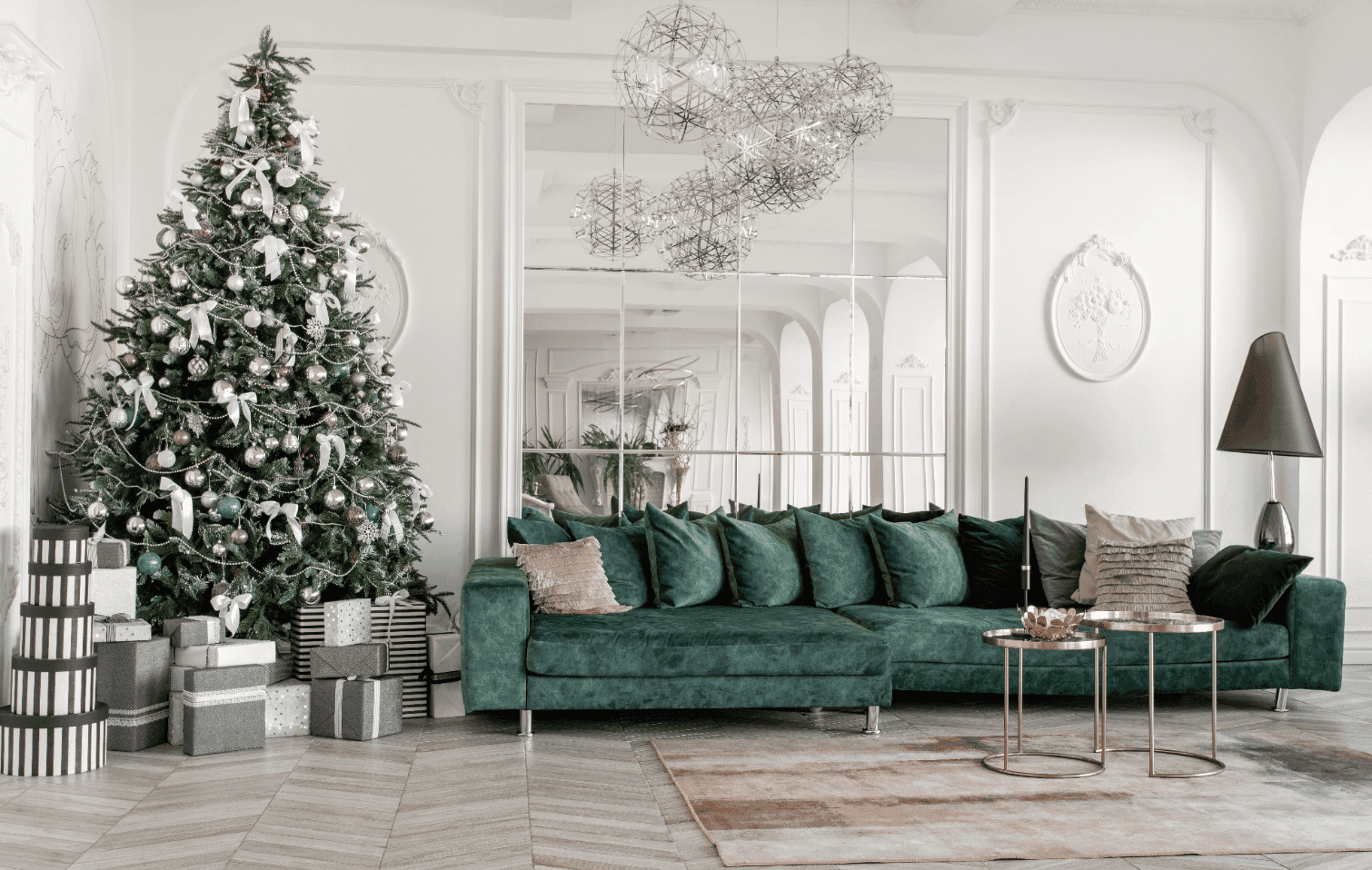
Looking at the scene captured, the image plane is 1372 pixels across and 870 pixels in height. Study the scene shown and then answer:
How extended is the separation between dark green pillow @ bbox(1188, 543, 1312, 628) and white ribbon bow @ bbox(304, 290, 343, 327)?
13.2ft

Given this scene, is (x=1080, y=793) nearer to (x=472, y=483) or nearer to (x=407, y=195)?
(x=472, y=483)

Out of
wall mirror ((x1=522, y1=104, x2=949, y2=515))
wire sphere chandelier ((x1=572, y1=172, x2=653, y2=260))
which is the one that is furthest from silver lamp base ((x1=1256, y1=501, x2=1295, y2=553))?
wire sphere chandelier ((x1=572, y1=172, x2=653, y2=260))

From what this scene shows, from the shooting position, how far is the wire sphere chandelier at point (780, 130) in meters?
4.43

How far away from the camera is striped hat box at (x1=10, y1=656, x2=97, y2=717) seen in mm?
3859

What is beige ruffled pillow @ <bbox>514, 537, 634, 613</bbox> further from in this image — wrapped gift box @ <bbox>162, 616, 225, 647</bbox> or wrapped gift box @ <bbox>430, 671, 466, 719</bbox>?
wrapped gift box @ <bbox>162, 616, 225, 647</bbox>

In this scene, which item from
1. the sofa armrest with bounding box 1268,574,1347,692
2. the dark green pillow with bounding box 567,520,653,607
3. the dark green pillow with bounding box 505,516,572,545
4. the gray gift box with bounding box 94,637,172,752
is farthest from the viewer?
the dark green pillow with bounding box 505,516,572,545

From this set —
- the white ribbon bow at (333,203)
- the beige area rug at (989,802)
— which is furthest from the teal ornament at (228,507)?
the beige area rug at (989,802)

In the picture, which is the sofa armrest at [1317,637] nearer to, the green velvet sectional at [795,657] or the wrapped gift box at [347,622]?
the green velvet sectional at [795,657]

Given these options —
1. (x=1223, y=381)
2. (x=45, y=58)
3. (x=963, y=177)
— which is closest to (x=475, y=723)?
(x=45, y=58)

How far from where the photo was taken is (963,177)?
6293 mm

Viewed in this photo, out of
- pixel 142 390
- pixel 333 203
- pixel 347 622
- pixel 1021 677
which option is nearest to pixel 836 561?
pixel 1021 677

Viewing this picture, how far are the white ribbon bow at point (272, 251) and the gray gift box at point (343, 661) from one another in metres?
1.53

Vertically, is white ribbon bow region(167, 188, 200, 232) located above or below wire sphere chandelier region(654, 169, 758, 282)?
below

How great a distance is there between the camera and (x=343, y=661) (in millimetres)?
4535
